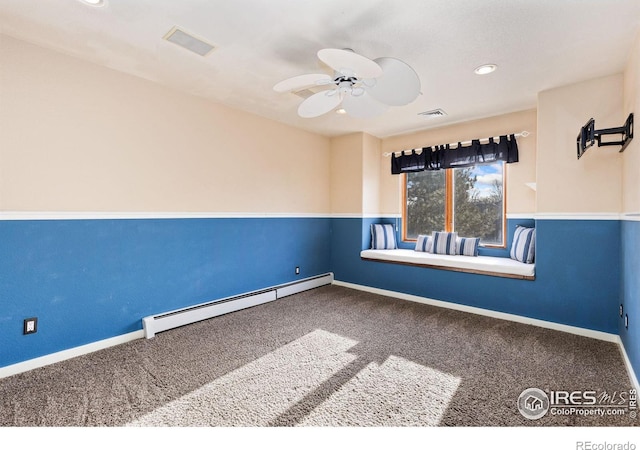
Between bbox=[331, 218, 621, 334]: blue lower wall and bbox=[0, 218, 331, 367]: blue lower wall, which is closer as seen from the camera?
bbox=[0, 218, 331, 367]: blue lower wall

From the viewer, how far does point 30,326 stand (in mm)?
2338

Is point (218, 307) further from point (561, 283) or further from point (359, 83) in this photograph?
point (561, 283)

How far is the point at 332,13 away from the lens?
194cm

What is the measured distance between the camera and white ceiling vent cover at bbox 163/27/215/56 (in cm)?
219

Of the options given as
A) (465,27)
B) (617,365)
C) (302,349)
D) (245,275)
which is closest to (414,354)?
(302,349)

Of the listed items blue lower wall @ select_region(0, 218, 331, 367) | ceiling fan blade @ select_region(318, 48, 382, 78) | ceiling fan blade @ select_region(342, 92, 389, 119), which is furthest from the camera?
ceiling fan blade @ select_region(342, 92, 389, 119)

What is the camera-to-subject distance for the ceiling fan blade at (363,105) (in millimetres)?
2402

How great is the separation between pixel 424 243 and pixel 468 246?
64cm

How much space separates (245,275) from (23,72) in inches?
108

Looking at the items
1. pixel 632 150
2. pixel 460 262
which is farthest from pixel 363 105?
pixel 460 262

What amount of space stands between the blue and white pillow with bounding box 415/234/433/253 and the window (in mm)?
165

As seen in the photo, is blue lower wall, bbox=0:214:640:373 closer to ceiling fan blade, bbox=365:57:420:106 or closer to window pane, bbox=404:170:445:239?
Answer: window pane, bbox=404:170:445:239

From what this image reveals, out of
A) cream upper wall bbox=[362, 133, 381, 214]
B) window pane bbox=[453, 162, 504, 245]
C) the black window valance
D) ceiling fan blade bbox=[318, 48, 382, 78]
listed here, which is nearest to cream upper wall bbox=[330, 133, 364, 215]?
cream upper wall bbox=[362, 133, 381, 214]

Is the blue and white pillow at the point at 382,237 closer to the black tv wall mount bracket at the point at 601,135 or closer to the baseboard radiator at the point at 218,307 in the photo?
the baseboard radiator at the point at 218,307
